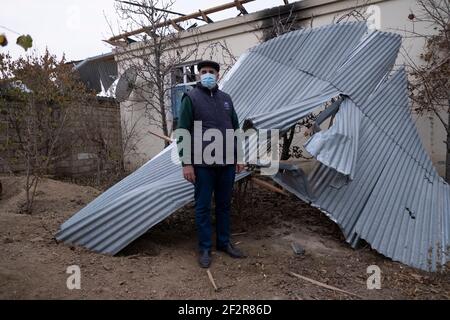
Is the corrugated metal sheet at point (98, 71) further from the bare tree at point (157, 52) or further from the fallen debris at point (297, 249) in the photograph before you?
the fallen debris at point (297, 249)

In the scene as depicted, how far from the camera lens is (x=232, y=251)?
315cm

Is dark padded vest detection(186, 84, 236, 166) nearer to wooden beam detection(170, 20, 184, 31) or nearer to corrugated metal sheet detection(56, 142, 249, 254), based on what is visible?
corrugated metal sheet detection(56, 142, 249, 254)

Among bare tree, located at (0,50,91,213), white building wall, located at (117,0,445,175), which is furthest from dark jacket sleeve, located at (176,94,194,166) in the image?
white building wall, located at (117,0,445,175)

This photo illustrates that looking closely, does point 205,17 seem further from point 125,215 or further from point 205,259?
point 205,259

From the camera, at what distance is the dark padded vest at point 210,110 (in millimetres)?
2994

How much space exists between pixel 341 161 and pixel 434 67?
321 cm

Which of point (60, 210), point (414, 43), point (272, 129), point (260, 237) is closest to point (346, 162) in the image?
point (272, 129)

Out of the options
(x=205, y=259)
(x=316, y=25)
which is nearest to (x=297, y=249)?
(x=205, y=259)

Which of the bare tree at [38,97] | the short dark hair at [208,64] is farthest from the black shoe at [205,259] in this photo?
the bare tree at [38,97]

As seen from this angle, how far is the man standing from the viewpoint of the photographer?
9.75 feet

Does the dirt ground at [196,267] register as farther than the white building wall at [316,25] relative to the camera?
No

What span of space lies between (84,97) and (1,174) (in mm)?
2333

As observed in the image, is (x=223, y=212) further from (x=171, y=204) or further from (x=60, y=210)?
(x=60, y=210)

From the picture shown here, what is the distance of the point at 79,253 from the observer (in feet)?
9.76
